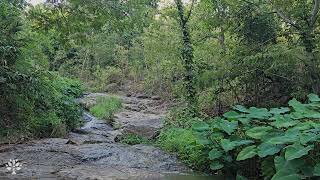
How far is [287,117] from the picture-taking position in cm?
609

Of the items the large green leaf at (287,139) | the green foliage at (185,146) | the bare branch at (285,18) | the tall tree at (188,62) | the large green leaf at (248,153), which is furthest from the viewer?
the tall tree at (188,62)

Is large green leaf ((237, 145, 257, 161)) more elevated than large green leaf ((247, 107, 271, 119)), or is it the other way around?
large green leaf ((247, 107, 271, 119))

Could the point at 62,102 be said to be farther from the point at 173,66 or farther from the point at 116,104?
the point at 173,66

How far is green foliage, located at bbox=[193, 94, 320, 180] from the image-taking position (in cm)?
499

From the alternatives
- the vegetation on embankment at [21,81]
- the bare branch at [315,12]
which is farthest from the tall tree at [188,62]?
the vegetation on embankment at [21,81]

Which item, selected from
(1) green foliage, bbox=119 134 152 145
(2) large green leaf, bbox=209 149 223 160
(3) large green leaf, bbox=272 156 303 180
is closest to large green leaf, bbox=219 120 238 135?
(2) large green leaf, bbox=209 149 223 160

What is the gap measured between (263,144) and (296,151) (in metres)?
0.90

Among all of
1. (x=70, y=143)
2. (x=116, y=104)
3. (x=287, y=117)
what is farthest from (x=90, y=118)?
(x=287, y=117)

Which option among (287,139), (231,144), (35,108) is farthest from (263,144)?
(35,108)

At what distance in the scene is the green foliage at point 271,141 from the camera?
16.4 feet

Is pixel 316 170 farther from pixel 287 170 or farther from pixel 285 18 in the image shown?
pixel 285 18

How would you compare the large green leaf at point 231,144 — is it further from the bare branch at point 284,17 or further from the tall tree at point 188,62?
the tall tree at point 188,62

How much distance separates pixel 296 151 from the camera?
16.1 feet

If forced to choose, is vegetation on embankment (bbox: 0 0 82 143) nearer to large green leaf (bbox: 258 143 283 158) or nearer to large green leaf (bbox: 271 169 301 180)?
large green leaf (bbox: 258 143 283 158)
